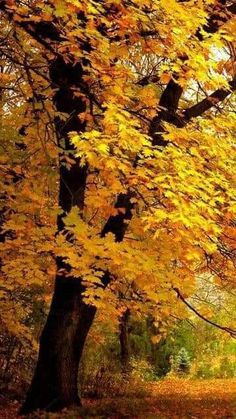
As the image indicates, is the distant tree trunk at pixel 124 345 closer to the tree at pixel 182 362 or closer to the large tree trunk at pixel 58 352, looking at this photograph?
the tree at pixel 182 362

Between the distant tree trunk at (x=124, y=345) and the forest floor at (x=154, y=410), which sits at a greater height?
the distant tree trunk at (x=124, y=345)

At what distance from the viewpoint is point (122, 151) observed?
311 inches

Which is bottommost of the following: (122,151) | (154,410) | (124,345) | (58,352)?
(154,410)

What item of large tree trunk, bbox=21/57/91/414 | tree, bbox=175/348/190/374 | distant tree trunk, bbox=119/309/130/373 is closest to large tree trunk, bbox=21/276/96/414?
large tree trunk, bbox=21/57/91/414

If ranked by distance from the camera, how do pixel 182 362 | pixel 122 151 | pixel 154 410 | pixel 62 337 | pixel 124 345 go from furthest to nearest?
1. pixel 182 362
2. pixel 124 345
3. pixel 154 410
4. pixel 62 337
5. pixel 122 151

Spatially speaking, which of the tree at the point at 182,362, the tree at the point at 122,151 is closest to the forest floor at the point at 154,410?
the tree at the point at 122,151

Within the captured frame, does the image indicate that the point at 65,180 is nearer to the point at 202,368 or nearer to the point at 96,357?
the point at 96,357

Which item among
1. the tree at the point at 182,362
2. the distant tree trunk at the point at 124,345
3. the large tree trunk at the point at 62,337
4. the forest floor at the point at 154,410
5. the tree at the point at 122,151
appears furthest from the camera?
the tree at the point at 182,362

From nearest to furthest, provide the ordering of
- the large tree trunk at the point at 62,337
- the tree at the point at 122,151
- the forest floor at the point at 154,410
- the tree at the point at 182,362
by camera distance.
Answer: the tree at the point at 122,151 → the large tree trunk at the point at 62,337 → the forest floor at the point at 154,410 → the tree at the point at 182,362

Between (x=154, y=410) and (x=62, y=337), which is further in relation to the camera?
(x=154, y=410)

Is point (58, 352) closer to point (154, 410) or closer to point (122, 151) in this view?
point (154, 410)

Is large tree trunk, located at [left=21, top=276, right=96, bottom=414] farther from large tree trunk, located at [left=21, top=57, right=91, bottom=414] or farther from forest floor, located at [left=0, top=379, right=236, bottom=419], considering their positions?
forest floor, located at [left=0, top=379, right=236, bottom=419]

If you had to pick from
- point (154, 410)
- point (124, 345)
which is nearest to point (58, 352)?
point (154, 410)

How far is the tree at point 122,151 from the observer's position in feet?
18.8
